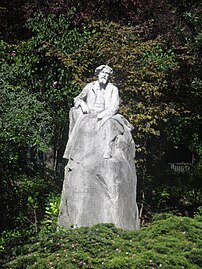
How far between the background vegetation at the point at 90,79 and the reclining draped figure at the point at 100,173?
0.83m

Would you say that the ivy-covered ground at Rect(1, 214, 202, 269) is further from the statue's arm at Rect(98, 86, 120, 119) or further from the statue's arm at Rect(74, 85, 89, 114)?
the statue's arm at Rect(74, 85, 89, 114)

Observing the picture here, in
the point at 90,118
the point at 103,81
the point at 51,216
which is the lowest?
the point at 51,216

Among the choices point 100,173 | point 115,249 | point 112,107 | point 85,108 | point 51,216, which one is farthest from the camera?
point 51,216

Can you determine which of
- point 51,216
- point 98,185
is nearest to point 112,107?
point 98,185

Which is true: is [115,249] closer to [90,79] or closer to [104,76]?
[104,76]

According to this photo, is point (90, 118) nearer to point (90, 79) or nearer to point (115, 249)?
point (115, 249)

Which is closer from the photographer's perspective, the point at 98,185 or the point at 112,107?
the point at 98,185

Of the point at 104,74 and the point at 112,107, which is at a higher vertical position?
the point at 104,74

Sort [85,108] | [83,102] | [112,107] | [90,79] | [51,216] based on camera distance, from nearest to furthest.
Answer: [112,107], [85,108], [83,102], [51,216], [90,79]

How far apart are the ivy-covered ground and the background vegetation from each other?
2140 mm

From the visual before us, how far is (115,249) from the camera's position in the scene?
17.5ft

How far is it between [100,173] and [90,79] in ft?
11.2

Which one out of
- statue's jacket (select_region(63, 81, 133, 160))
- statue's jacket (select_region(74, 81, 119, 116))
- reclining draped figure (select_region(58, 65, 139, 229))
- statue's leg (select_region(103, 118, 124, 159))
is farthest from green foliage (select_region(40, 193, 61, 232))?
statue's jacket (select_region(74, 81, 119, 116))

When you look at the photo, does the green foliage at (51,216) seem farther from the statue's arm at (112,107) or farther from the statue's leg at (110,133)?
the statue's arm at (112,107)
